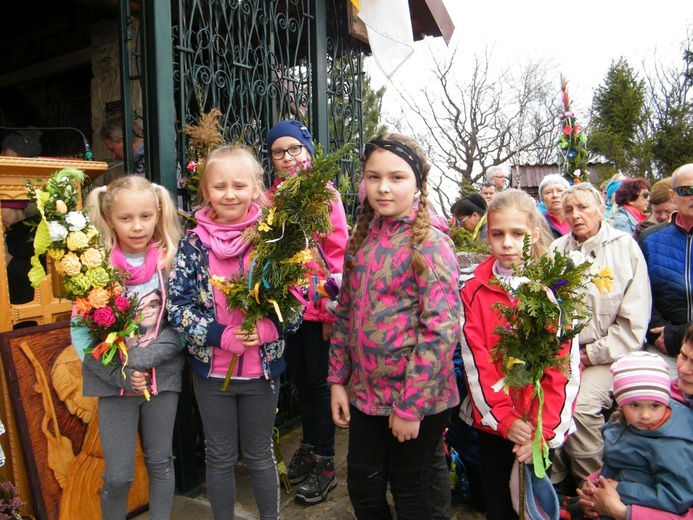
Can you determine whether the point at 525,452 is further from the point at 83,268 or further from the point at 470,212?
the point at 470,212

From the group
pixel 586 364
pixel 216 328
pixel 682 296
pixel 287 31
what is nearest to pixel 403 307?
pixel 216 328

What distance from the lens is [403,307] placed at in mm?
2113

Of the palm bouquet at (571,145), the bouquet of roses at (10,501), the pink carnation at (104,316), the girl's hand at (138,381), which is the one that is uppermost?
the palm bouquet at (571,145)

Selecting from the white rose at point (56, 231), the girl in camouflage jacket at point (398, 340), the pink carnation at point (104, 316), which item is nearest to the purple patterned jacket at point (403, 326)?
the girl in camouflage jacket at point (398, 340)

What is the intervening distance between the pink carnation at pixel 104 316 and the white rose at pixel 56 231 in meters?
0.32

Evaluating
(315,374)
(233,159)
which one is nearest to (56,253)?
(233,159)

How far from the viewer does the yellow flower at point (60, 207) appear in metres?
2.11

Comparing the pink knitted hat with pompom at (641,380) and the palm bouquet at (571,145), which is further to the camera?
the palm bouquet at (571,145)

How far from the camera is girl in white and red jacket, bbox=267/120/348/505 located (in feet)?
9.62

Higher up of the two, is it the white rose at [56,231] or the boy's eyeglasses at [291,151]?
the boy's eyeglasses at [291,151]

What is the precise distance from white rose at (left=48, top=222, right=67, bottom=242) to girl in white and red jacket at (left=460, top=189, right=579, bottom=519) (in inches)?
67.6

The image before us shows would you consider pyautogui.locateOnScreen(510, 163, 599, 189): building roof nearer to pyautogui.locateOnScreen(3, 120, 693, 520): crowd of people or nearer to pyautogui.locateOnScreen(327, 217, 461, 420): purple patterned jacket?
pyautogui.locateOnScreen(3, 120, 693, 520): crowd of people

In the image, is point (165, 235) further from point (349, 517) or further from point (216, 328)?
point (349, 517)

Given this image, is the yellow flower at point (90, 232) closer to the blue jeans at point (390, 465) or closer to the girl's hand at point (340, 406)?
the girl's hand at point (340, 406)
